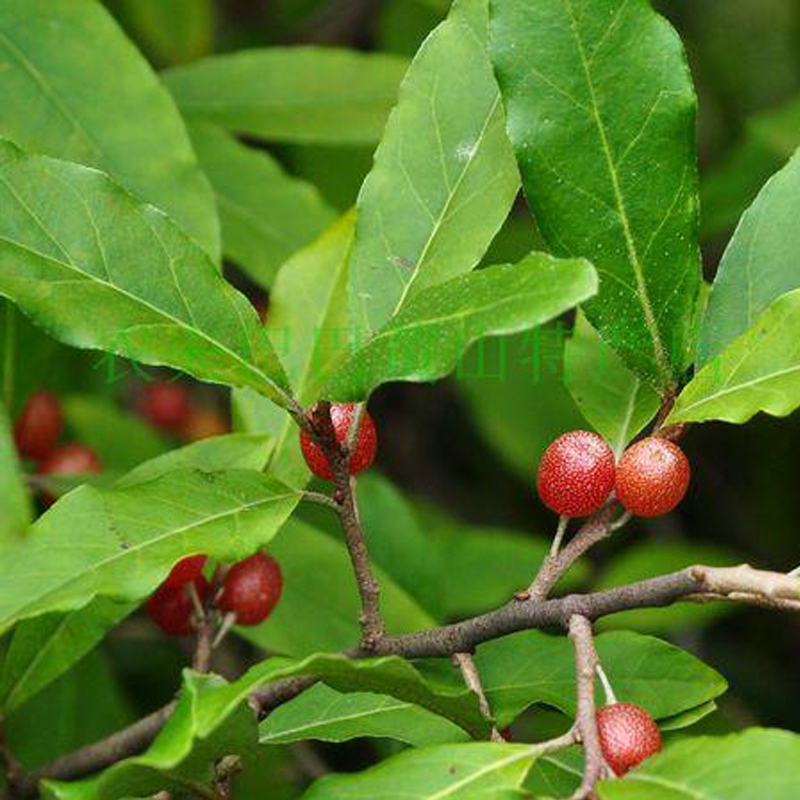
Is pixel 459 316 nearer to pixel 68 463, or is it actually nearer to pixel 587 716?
pixel 587 716

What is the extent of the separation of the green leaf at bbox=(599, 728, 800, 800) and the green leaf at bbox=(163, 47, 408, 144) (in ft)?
4.43

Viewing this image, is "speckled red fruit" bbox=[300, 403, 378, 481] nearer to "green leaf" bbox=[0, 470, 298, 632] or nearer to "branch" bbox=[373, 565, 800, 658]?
Result: "green leaf" bbox=[0, 470, 298, 632]

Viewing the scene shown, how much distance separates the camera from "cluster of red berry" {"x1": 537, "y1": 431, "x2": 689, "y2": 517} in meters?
1.17

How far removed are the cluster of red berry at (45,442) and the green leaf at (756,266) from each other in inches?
39.0

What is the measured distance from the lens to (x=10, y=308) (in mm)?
1705

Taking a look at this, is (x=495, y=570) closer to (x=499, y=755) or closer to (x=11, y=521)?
(x=499, y=755)


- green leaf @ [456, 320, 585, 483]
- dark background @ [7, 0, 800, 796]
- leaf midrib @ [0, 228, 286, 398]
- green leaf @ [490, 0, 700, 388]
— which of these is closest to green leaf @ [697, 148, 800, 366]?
green leaf @ [490, 0, 700, 388]

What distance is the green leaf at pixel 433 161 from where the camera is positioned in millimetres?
1270

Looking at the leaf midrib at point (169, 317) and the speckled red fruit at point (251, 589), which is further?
the speckled red fruit at point (251, 589)

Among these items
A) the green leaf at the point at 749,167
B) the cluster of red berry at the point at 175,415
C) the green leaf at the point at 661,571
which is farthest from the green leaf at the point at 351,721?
the cluster of red berry at the point at 175,415

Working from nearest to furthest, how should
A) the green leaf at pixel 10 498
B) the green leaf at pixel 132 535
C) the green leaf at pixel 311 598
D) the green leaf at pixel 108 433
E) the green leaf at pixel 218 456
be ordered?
the green leaf at pixel 10 498 < the green leaf at pixel 132 535 < the green leaf at pixel 218 456 < the green leaf at pixel 311 598 < the green leaf at pixel 108 433

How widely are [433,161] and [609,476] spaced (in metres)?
0.31

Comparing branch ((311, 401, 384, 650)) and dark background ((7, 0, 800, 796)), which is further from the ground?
branch ((311, 401, 384, 650))

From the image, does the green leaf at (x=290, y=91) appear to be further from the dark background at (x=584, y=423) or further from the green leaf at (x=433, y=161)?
the green leaf at (x=433, y=161)
